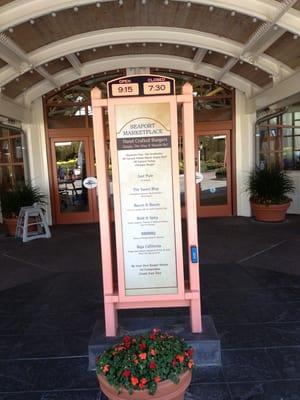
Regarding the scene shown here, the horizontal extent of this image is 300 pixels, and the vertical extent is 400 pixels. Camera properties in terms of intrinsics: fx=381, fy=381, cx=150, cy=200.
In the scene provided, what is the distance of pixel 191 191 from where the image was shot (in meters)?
2.54

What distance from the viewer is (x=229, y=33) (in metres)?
4.93

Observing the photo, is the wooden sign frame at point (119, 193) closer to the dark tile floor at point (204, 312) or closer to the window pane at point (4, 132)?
the dark tile floor at point (204, 312)

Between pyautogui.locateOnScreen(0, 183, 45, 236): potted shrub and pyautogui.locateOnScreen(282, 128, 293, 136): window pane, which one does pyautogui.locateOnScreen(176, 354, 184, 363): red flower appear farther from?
pyautogui.locateOnScreen(282, 128, 293, 136): window pane

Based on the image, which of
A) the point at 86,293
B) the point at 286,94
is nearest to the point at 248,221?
the point at 286,94

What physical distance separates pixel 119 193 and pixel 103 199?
114 millimetres

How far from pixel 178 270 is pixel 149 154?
0.81 m

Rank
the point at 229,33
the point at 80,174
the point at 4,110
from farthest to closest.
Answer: the point at 80,174, the point at 4,110, the point at 229,33

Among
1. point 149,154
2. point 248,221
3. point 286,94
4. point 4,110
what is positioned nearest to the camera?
point 149,154

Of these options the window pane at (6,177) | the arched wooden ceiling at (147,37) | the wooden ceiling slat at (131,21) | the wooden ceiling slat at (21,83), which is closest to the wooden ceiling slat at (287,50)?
the arched wooden ceiling at (147,37)

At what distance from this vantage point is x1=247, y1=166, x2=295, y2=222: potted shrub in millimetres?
7215

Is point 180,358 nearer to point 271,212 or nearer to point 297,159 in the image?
point 271,212

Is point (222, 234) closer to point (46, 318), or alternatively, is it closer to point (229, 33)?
point (229, 33)

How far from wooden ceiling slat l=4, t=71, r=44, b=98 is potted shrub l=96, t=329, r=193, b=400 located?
5.56m

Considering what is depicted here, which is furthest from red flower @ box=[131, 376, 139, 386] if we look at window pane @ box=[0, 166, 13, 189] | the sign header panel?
window pane @ box=[0, 166, 13, 189]
